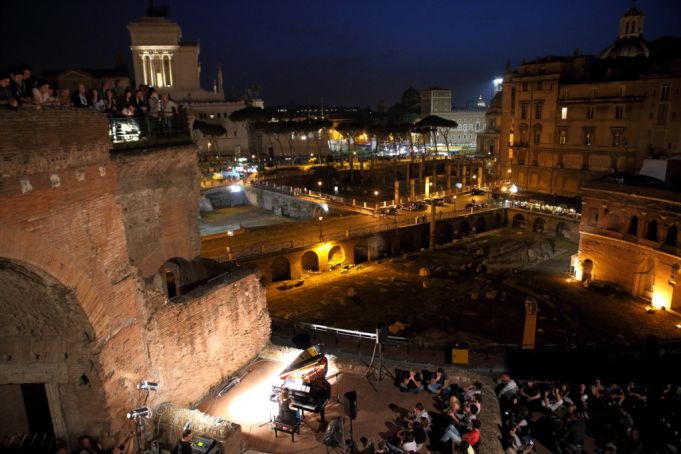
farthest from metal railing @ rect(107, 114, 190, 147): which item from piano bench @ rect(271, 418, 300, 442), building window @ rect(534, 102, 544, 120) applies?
building window @ rect(534, 102, 544, 120)

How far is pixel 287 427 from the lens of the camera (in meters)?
11.5

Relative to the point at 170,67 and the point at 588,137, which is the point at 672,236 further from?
the point at 170,67

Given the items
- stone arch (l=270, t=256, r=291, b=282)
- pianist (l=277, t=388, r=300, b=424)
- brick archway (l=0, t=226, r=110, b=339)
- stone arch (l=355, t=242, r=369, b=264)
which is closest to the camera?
brick archway (l=0, t=226, r=110, b=339)

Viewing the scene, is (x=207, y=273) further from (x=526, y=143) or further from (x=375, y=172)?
(x=375, y=172)

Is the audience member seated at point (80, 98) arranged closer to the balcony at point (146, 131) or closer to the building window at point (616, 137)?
the balcony at point (146, 131)

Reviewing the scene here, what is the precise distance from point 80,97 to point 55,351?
5.58 meters

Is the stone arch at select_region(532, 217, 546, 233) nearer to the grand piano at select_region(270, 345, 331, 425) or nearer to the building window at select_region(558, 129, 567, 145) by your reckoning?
the building window at select_region(558, 129, 567, 145)

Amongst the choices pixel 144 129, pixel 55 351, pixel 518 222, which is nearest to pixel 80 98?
pixel 144 129

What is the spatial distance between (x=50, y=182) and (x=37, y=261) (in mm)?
1407

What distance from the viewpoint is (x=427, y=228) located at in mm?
44844

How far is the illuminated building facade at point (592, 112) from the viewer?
46281 mm

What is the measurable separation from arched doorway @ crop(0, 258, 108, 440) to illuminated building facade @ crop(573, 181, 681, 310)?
2885 cm

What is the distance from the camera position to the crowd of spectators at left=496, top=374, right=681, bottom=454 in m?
11.3

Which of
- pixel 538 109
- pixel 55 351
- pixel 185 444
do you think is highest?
pixel 538 109
